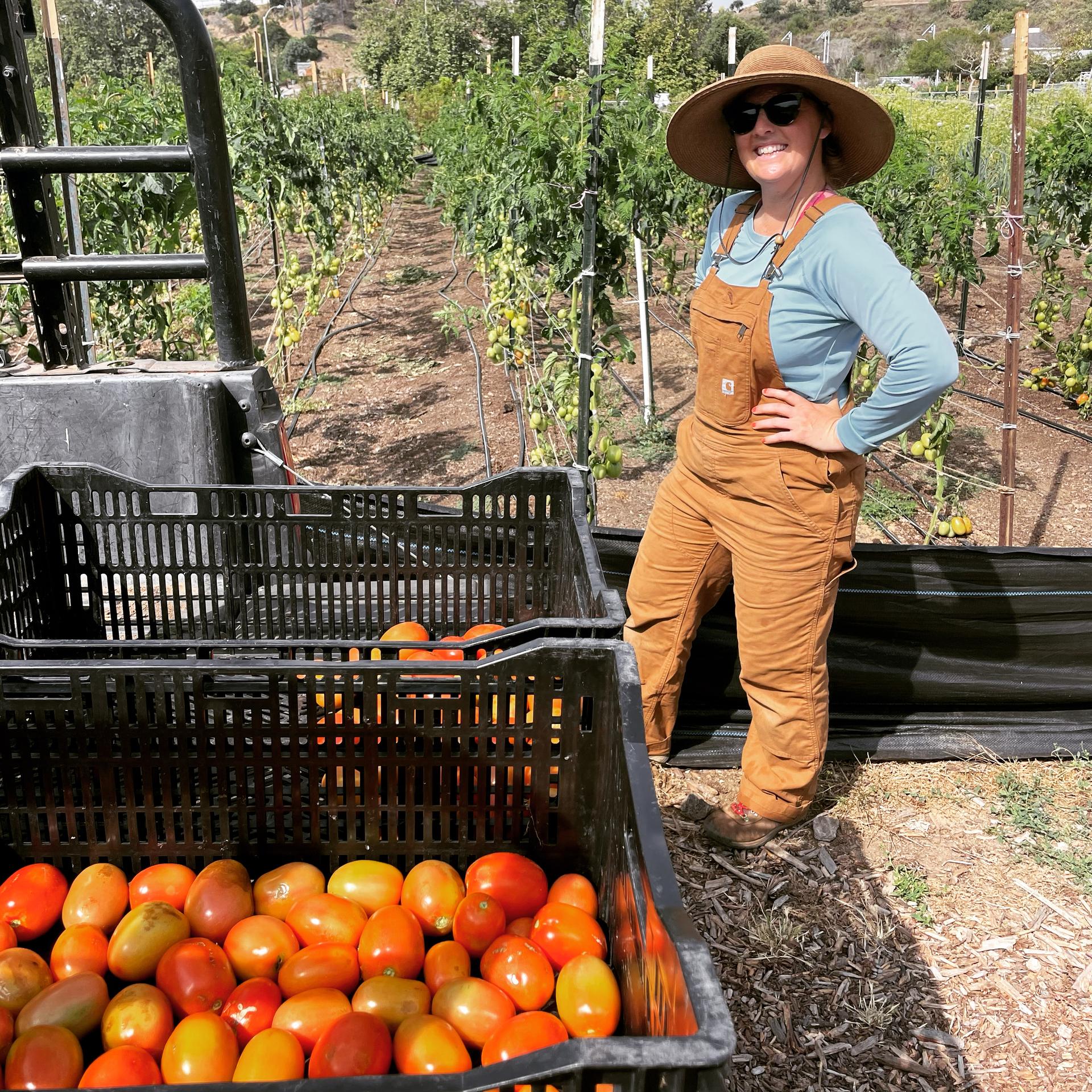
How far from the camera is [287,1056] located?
1.22 meters

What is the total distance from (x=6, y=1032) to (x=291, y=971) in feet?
1.06

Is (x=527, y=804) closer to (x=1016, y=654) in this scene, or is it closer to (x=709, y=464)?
(x=709, y=464)

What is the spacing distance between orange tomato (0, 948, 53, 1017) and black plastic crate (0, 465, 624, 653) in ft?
2.57

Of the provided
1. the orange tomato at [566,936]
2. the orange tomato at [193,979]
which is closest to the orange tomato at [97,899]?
the orange tomato at [193,979]

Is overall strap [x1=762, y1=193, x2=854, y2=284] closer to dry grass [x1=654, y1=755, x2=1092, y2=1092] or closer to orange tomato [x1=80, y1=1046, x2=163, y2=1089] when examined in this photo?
dry grass [x1=654, y1=755, x2=1092, y2=1092]

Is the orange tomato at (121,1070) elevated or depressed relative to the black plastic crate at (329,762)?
depressed

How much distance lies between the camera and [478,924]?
1427 mm

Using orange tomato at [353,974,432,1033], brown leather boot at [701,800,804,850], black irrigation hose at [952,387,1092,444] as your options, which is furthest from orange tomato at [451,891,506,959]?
black irrigation hose at [952,387,1092,444]

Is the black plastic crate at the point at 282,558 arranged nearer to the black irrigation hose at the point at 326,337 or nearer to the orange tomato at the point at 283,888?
the orange tomato at the point at 283,888

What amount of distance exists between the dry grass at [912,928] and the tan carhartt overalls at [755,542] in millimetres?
231

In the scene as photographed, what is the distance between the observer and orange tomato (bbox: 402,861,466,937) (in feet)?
4.87

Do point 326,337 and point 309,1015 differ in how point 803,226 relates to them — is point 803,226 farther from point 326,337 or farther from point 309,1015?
point 326,337

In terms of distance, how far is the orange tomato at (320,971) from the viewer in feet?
4.45

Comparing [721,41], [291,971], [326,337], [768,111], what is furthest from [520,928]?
[721,41]
